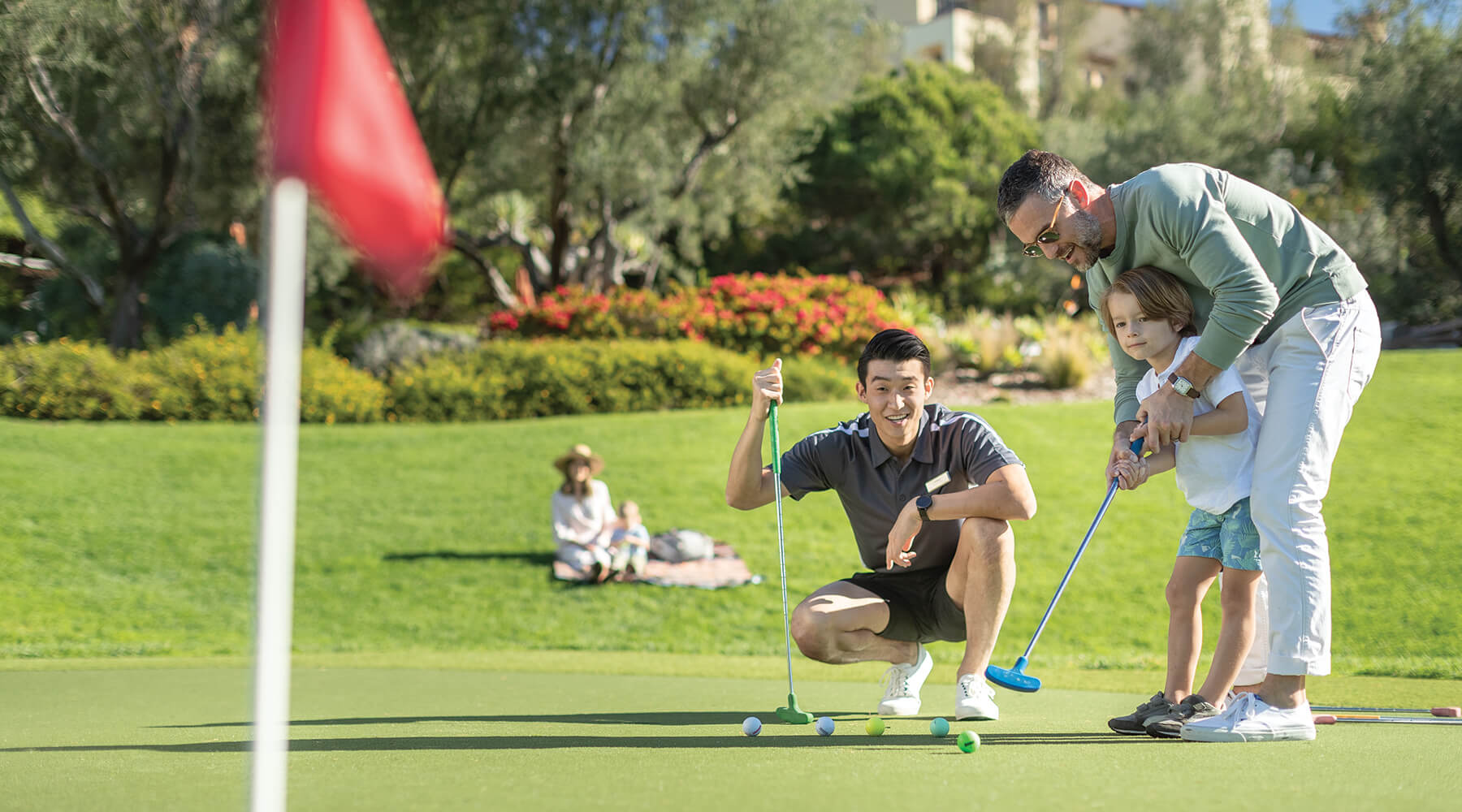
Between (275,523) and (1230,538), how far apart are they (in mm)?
2929

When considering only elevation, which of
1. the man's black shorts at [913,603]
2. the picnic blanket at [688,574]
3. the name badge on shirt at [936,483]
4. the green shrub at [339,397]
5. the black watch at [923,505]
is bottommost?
the picnic blanket at [688,574]

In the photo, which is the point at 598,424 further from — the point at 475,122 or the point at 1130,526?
the point at 475,122

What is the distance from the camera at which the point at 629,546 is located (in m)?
9.38

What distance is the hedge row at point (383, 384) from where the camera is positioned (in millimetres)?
14109

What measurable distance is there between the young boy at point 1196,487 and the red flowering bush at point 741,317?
12.6 meters

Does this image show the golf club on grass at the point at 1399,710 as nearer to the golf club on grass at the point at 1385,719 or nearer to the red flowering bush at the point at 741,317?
the golf club on grass at the point at 1385,719

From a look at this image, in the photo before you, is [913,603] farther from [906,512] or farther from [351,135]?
[351,135]

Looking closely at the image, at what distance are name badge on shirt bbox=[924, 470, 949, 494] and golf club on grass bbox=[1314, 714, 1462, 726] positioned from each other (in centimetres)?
142

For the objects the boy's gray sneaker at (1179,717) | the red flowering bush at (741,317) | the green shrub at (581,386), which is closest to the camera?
the boy's gray sneaker at (1179,717)

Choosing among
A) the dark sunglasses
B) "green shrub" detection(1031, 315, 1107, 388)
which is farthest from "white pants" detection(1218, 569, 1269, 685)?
"green shrub" detection(1031, 315, 1107, 388)

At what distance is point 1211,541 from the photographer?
3721 mm

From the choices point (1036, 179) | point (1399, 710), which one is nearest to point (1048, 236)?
point (1036, 179)

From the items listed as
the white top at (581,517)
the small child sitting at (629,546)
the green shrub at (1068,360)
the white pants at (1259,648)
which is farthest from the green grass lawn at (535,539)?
the white pants at (1259,648)

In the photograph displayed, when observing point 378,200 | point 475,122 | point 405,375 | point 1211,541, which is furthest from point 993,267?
point 378,200
